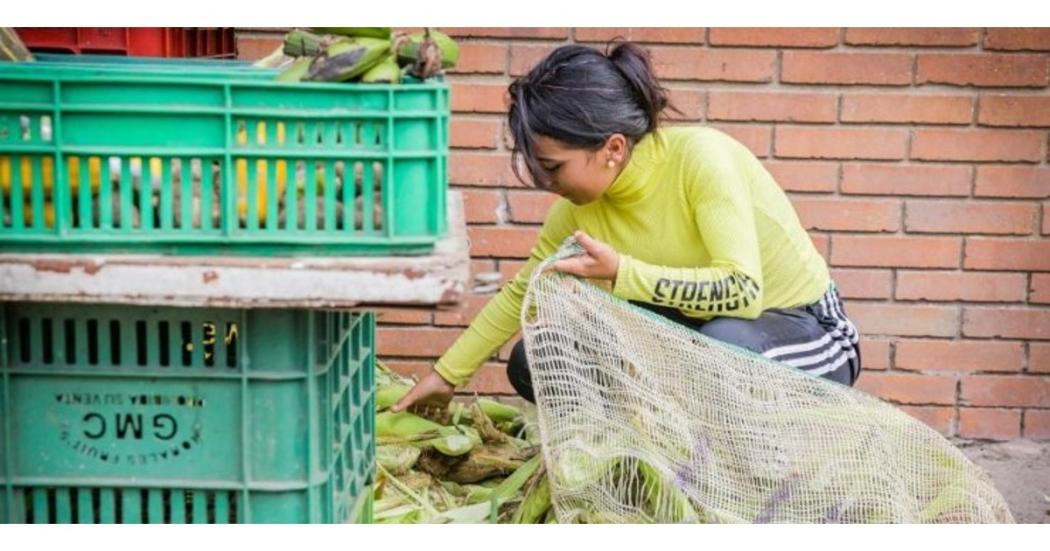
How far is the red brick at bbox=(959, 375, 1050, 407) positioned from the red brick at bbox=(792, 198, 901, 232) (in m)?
0.54

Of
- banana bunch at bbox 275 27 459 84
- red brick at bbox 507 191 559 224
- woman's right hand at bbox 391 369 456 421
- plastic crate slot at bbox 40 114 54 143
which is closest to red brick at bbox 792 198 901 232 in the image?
red brick at bbox 507 191 559 224

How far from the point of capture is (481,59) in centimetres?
397

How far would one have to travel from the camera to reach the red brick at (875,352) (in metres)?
4.12

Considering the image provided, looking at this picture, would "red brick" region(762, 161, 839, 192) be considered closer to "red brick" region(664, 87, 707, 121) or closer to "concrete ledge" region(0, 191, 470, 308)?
"red brick" region(664, 87, 707, 121)

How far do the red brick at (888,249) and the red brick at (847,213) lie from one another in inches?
1.4

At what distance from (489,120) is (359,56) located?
5.42ft

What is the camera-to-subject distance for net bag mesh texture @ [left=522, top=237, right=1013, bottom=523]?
9.40ft

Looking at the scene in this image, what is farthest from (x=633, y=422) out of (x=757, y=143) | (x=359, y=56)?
(x=757, y=143)

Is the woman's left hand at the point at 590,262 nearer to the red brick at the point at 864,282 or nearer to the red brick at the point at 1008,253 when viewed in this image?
the red brick at the point at 864,282

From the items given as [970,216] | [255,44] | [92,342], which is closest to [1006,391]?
[970,216]

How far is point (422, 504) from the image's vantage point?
10.5 ft

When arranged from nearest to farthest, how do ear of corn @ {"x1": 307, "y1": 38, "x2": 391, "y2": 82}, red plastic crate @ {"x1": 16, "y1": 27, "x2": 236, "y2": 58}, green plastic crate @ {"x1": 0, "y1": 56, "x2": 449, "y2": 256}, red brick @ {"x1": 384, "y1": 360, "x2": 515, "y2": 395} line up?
green plastic crate @ {"x1": 0, "y1": 56, "x2": 449, "y2": 256}
ear of corn @ {"x1": 307, "y1": 38, "x2": 391, "y2": 82}
red plastic crate @ {"x1": 16, "y1": 27, "x2": 236, "y2": 58}
red brick @ {"x1": 384, "y1": 360, "x2": 515, "y2": 395}

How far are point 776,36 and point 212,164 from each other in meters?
2.11

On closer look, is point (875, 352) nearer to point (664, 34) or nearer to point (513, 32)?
point (664, 34)
